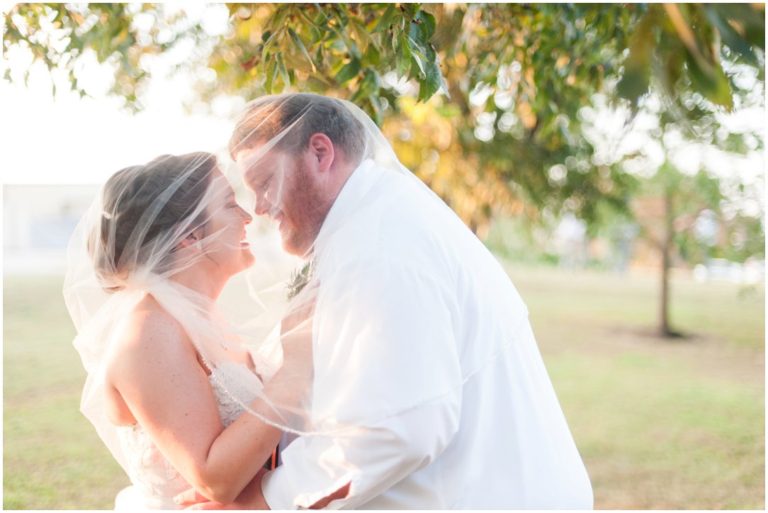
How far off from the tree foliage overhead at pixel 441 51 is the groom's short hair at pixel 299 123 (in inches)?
9.6

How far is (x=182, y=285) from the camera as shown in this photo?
8.33 ft

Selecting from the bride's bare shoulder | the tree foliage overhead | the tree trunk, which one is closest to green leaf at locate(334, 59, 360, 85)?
the tree foliage overhead

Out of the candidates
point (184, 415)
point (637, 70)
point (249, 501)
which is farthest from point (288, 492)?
point (637, 70)

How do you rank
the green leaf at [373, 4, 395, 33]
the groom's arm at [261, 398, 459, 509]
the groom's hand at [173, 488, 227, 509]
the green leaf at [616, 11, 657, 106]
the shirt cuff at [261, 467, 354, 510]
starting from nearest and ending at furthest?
1. the green leaf at [616, 11, 657, 106]
2. the groom's arm at [261, 398, 459, 509]
3. the shirt cuff at [261, 467, 354, 510]
4. the groom's hand at [173, 488, 227, 509]
5. the green leaf at [373, 4, 395, 33]

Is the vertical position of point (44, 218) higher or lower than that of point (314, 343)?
higher

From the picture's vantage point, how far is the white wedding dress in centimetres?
239

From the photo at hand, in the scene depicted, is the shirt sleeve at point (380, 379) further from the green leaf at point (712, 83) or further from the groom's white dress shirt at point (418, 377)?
the green leaf at point (712, 83)

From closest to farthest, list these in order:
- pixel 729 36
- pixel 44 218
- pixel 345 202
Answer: pixel 729 36 → pixel 345 202 → pixel 44 218

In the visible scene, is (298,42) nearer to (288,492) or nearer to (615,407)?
(288,492)

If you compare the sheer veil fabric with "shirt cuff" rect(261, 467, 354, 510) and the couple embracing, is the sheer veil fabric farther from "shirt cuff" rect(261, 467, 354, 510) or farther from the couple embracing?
"shirt cuff" rect(261, 467, 354, 510)

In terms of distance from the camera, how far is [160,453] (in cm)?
251

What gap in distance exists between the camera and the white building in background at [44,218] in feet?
9.36

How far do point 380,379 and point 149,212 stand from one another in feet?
3.24

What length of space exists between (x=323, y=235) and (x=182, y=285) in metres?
0.56
